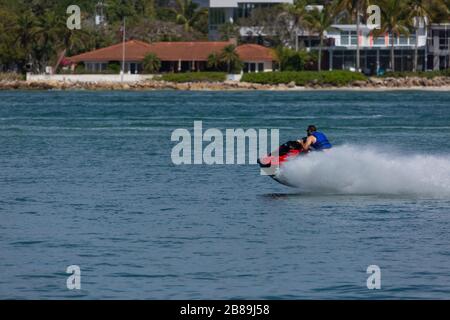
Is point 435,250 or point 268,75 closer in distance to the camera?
point 435,250

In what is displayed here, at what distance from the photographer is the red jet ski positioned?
2936 cm

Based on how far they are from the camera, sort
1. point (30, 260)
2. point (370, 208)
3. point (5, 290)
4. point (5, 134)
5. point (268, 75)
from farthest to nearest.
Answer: point (268, 75) → point (5, 134) → point (370, 208) → point (30, 260) → point (5, 290)

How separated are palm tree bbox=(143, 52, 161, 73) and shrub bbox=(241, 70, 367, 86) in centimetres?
888

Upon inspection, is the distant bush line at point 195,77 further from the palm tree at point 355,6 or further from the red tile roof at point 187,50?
the palm tree at point 355,6

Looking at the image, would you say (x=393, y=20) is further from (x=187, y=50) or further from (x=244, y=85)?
(x=187, y=50)

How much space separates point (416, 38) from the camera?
126500 mm

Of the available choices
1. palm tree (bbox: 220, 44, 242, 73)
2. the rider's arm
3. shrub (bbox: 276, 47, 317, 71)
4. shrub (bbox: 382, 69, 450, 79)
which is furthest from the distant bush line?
the rider's arm

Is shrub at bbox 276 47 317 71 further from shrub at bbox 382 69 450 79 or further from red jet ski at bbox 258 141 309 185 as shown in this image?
red jet ski at bbox 258 141 309 185

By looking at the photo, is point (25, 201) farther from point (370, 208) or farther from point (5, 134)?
point (5, 134)

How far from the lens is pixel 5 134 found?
5794 centimetres

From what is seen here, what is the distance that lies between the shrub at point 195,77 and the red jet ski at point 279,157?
98122 mm
